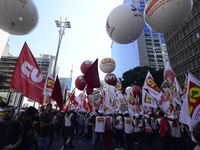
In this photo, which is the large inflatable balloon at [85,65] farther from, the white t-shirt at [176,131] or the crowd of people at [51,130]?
the white t-shirt at [176,131]

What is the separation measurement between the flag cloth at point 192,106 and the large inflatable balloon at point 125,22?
3.43 m

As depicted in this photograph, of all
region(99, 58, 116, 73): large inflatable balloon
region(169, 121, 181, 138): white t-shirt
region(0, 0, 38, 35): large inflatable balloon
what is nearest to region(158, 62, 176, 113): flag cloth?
region(169, 121, 181, 138): white t-shirt

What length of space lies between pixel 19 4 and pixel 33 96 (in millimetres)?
3512

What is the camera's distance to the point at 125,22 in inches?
218

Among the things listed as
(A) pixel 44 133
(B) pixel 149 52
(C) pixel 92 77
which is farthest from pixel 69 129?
(B) pixel 149 52

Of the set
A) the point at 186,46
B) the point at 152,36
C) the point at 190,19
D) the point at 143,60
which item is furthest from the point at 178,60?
the point at 152,36

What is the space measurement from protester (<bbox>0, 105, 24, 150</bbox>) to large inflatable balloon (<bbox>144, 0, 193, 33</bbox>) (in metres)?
5.96

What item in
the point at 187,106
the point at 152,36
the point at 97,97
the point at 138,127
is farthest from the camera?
the point at 152,36

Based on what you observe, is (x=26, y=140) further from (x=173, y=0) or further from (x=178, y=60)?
(x=178, y=60)

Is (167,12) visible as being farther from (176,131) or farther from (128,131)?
(128,131)

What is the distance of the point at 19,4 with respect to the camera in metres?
4.48

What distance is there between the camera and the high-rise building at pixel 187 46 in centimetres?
2716

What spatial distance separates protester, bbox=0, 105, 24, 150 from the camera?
2.27 m

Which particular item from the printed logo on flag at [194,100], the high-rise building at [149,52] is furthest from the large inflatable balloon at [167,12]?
the high-rise building at [149,52]
